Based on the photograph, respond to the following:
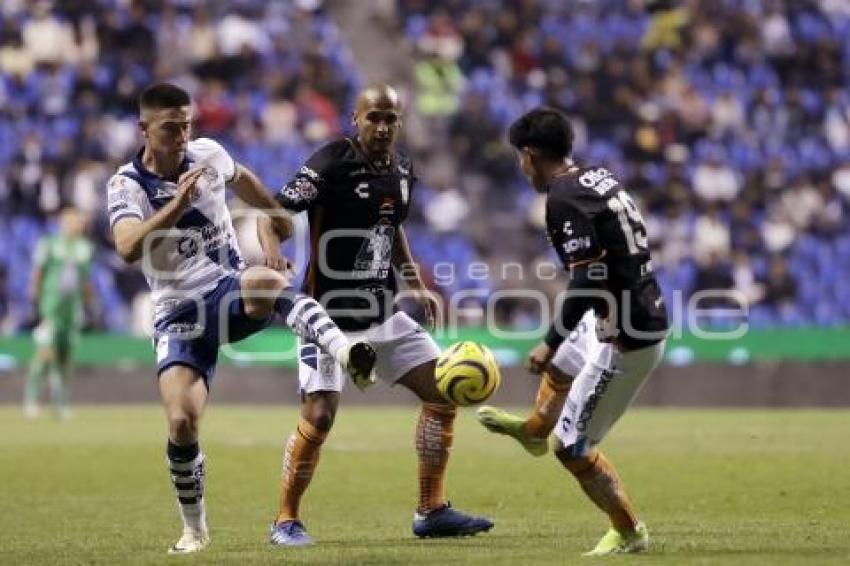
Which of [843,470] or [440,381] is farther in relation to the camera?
[843,470]

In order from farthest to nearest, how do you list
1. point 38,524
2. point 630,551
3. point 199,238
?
1. point 38,524
2. point 199,238
3. point 630,551

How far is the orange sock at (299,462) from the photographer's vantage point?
33.5ft

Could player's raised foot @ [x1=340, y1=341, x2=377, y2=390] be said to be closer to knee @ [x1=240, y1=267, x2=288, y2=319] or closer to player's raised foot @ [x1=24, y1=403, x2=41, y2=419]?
knee @ [x1=240, y1=267, x2=288, y2=319]

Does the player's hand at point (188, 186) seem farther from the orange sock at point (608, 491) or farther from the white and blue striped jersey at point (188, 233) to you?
the orange sock at point (608, 491)

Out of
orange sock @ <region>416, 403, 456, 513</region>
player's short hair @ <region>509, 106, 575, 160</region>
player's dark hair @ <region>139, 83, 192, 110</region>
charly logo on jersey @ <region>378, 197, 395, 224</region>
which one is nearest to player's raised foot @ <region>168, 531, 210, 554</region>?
orange sock @ <region>416, 403, 456, 513</region>

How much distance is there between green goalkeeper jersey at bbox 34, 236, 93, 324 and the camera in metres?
22.3

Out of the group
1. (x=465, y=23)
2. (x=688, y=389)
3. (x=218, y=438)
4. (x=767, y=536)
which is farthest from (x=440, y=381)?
(x=465, y=23)

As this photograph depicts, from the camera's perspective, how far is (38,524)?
36.8 feet

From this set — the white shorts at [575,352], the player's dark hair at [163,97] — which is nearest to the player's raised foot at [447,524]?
the white shorts at [575,352]

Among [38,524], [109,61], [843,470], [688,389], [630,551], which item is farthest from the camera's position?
[109,61]

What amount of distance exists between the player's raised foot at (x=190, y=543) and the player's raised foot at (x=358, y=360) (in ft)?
4.56

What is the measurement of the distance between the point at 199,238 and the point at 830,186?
66.8 feet

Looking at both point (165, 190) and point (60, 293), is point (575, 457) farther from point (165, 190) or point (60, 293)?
point (60, 293)

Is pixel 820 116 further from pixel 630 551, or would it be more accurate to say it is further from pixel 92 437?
pixel 630 551
